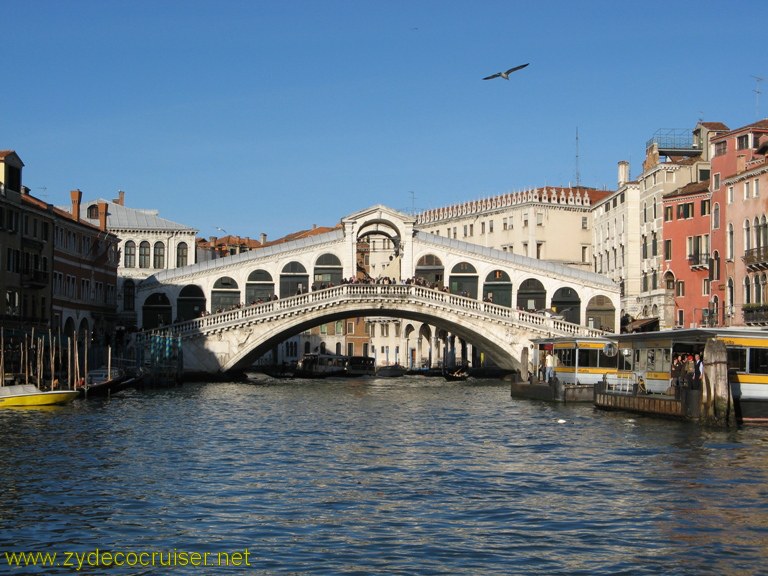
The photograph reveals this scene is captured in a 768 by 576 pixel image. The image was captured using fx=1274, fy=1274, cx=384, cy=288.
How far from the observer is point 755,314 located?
149 ft

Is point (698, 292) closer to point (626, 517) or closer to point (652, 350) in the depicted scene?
point (652, 350)

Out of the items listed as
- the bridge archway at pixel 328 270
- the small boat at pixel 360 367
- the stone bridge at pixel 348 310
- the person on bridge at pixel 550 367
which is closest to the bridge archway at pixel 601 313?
the stone bridge at pixel 348 310

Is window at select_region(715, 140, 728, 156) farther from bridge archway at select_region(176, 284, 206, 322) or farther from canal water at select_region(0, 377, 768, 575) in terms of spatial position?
bridge archway at select_region(176, 284, 206, 322)

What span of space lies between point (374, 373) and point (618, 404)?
1459 inches

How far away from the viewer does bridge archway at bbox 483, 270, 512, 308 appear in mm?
59750

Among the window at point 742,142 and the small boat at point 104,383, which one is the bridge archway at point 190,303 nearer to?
the small boat at point 104,383

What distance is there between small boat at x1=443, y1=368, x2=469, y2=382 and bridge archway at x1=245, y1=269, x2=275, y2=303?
403 inches

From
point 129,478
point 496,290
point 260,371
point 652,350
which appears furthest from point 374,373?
point 129,478

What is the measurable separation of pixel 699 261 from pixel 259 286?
20.3 metres

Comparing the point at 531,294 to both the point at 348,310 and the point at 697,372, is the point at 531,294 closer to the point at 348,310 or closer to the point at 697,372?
the point at 348,310

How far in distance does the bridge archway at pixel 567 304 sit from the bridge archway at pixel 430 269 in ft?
18.0

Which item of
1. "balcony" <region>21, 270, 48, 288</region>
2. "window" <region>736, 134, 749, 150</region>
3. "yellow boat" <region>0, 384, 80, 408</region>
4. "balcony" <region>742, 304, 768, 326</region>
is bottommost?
"yellow boat" <region>0, 384, 80, 408</region>

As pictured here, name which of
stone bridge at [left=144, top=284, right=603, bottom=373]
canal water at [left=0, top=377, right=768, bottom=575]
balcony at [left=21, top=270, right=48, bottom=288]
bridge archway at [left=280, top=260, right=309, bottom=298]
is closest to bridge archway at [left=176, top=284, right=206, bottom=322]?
bridge archway at [left=280, top=260, right=309, bottom=298]

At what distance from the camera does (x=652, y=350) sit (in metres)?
36.2
